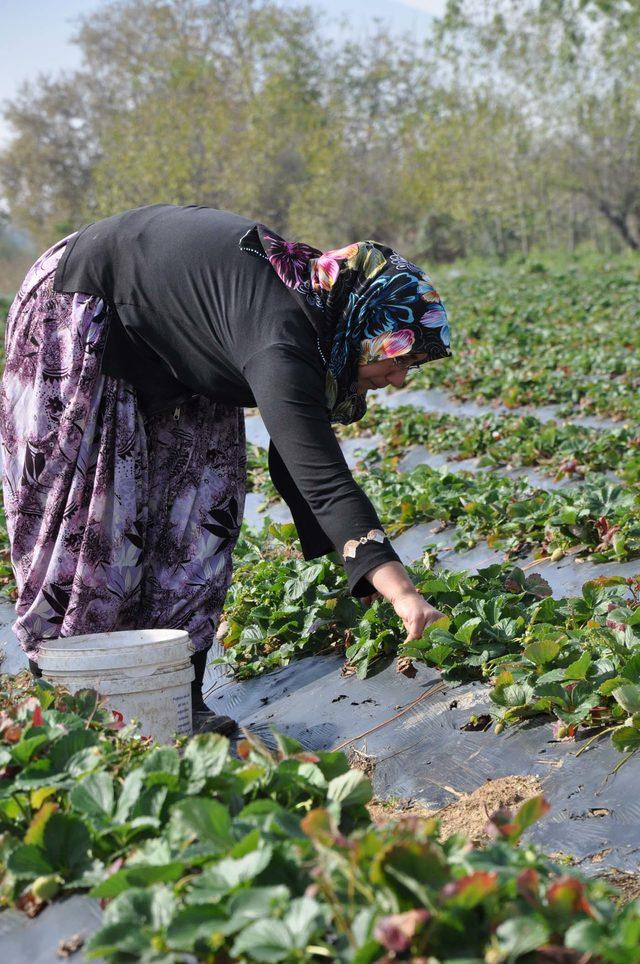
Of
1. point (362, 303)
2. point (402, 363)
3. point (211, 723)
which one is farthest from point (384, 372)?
point (211, 723)

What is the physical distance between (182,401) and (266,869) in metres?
1.65

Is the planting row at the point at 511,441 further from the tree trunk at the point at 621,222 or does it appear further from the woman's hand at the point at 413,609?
the tree trunk at the point at 621,222

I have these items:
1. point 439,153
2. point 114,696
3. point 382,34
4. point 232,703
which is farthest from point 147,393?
point 382,34

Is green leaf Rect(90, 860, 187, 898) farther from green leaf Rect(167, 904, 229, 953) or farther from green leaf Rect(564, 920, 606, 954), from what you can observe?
green leaf Rect(564, 920, 606, 954)

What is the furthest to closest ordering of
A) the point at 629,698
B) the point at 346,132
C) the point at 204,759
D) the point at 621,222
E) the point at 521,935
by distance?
the point at 346,132 → the point at 621,222 → the point at 629,698 → the point at 204,759 → the point at 521,935

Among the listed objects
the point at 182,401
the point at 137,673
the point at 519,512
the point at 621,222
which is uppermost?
the point at 182,401

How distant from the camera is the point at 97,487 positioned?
2.62 metres

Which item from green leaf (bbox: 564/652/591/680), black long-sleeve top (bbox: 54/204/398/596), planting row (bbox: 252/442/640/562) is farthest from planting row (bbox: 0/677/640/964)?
planting row (bbox: 252/442/640/562)

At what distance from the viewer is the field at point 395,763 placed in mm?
1095

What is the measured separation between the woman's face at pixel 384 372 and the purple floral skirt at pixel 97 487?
53cm

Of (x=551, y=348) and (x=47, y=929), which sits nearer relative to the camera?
(x=47, y=929)

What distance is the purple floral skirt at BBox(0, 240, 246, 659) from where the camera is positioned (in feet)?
8.57

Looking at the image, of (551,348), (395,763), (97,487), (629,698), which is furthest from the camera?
(551,348)

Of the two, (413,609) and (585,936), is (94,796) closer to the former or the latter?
(585,936)
